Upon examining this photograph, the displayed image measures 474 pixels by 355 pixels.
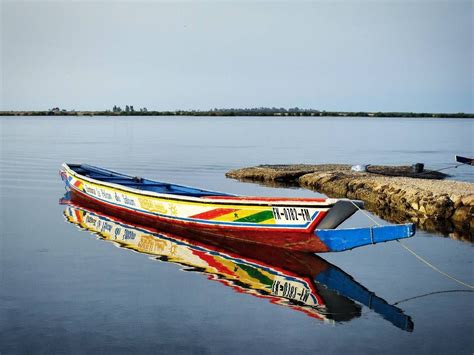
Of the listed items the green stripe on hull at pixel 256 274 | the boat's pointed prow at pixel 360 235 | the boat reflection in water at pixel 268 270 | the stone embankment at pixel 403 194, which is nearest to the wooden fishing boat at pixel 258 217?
the boat's pointed prow at pixel 360 235

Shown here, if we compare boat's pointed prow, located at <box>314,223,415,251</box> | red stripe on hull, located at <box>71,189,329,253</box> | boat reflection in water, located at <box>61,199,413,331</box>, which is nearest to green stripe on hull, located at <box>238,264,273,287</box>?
boat reflection in water, located at <box>61,199,413,331</box>

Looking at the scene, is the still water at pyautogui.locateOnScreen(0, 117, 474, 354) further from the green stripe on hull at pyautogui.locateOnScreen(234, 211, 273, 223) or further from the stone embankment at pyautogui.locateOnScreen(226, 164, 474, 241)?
the stone embankment at pyautogui.locateOnScreen(226, 164, 474, 241)

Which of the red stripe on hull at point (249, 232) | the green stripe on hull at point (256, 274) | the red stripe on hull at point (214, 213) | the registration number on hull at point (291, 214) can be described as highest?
the registration number on hull at point (291, 214)

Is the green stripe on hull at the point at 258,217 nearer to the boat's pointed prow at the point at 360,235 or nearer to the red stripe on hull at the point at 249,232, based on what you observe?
the red stripe on hull at the point at 249,232

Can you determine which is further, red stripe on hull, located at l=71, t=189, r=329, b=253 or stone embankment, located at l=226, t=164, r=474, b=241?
stone embankment, located at l=226, t=164, r=474, b=241

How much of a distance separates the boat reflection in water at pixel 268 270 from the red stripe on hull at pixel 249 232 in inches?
7.7

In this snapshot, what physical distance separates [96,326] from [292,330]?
9.96 feet

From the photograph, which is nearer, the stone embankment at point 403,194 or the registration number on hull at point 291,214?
the registration number on hull at point 291,214

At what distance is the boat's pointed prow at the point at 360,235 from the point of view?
1266cm

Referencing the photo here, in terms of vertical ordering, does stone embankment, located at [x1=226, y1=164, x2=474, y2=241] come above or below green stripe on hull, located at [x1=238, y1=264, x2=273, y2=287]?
above

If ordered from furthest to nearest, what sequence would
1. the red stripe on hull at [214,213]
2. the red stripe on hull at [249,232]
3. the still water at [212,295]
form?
the red stripe on hull at [214,213] → the red stripe on hull at [249,232] → the still water at [212,295]

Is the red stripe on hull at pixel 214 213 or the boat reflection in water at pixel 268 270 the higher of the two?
the red stripe on hull at pixel 214 213

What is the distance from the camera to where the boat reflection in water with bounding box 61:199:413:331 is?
1118 cm

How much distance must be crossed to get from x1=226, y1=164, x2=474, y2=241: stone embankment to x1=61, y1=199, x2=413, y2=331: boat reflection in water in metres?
5.62
